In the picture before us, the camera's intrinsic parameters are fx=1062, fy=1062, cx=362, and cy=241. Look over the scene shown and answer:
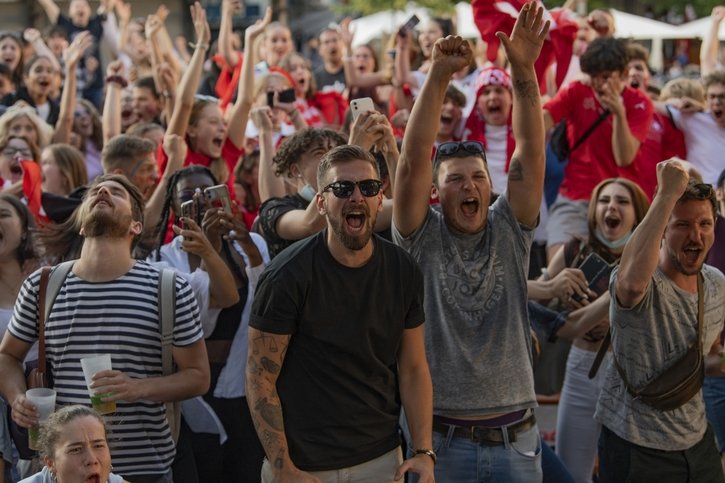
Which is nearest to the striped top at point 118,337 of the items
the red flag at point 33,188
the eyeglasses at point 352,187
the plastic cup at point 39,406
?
the plastic cup at point 39,406

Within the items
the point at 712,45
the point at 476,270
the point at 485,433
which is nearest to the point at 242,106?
the point at 476,270

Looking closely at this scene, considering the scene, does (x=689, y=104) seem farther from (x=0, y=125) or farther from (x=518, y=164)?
(x=0, y=125)

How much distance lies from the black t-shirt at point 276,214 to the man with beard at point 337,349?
119 centimetres

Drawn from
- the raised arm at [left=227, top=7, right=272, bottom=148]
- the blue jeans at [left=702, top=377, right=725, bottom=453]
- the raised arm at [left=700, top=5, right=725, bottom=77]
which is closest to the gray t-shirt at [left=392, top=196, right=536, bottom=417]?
the blue jeans at [left=702, top=377, right=725, bottom=453]

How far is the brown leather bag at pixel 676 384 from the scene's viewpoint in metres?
4.43

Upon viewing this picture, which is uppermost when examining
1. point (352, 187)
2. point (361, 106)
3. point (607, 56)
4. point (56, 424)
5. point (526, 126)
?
point (607, 56)

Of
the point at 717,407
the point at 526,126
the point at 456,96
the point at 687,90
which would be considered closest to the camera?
the point at 526,126

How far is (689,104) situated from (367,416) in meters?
5.10

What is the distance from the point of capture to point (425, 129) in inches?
158

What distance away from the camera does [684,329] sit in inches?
177

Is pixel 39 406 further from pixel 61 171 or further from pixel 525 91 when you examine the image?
pixel 61 171

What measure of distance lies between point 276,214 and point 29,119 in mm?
3098

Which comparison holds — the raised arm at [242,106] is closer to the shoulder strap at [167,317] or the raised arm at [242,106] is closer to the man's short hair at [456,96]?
the man's short hair at [456,96]

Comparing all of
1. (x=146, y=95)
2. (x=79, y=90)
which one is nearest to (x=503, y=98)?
(x=146, y=95)
